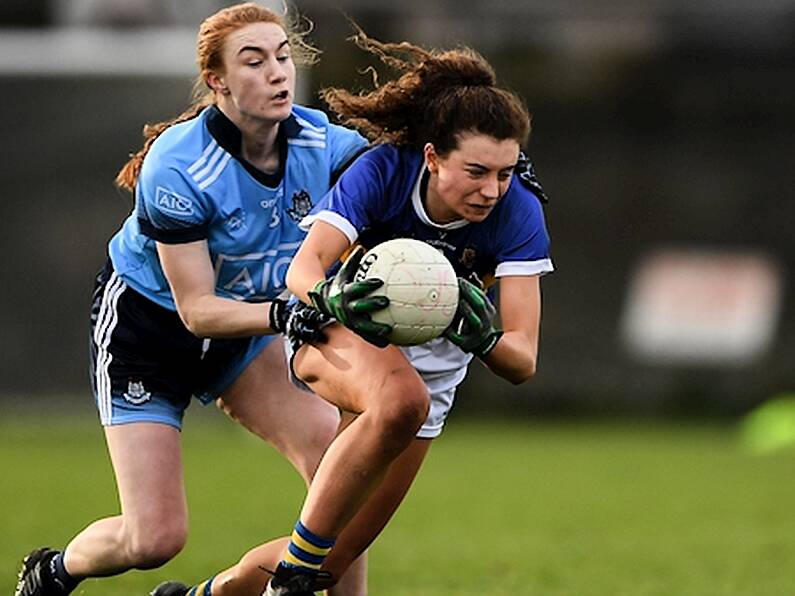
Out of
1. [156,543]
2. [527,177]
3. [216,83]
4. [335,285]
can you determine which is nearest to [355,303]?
[335,285]

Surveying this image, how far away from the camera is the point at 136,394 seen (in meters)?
5.55

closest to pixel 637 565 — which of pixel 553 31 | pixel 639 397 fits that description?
pixel 639 397

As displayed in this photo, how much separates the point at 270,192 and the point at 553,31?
12.0 meters

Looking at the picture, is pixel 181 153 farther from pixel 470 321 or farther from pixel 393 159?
pixel 470 321

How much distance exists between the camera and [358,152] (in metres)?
5.51

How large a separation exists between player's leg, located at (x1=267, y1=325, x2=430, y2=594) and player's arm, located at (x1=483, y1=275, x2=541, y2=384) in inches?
9.6

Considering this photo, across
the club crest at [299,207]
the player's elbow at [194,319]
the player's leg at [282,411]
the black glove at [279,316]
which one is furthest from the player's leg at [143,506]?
the club crest at [299,207]

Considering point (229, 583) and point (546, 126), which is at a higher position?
point (229, 583)

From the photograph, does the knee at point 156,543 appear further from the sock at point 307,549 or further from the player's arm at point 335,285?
the player's arm at point 335,285

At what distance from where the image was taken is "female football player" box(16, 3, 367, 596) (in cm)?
525

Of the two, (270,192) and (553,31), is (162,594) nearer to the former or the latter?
(270,192)

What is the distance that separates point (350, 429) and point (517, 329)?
0.55 m

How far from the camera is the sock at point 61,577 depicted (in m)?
5.68

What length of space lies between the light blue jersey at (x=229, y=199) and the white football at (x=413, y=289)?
698 millimetres
